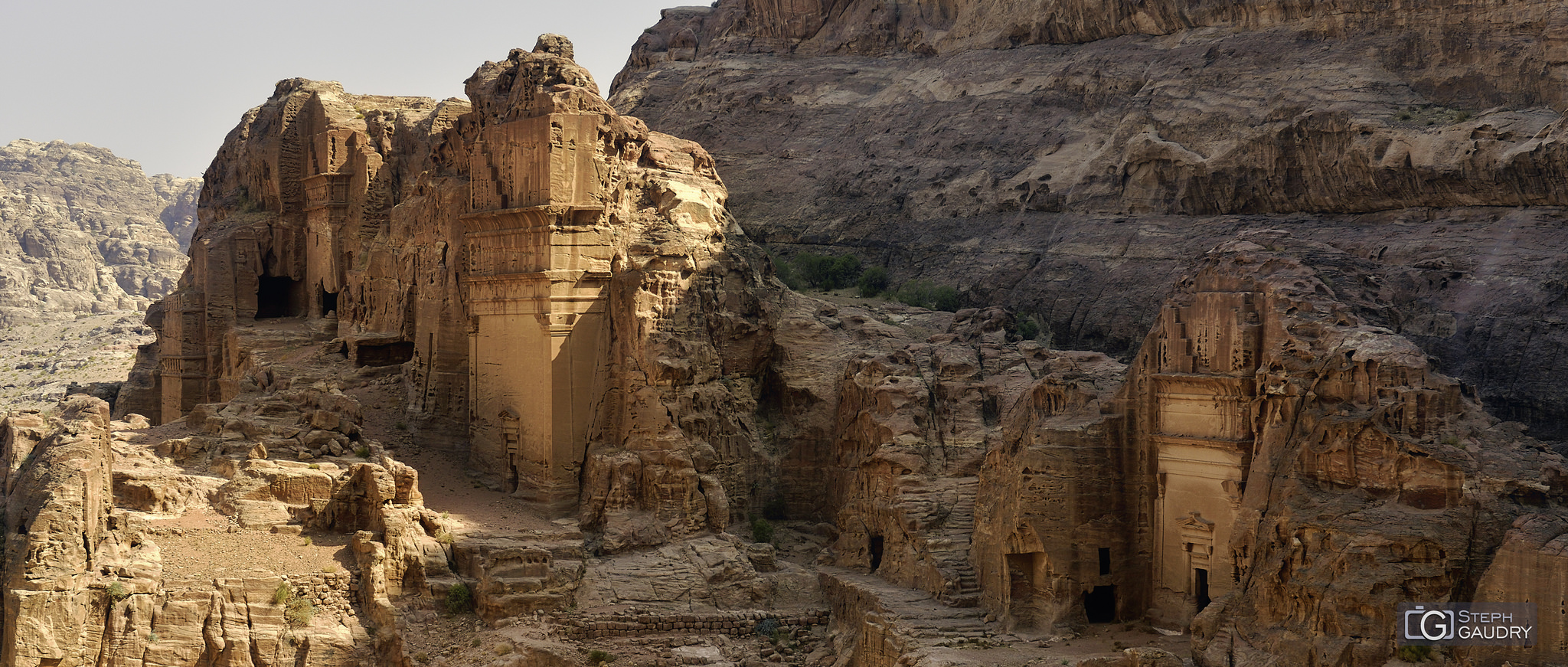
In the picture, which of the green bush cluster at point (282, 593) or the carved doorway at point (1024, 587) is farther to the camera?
the carved doorway at point (1024, 587)

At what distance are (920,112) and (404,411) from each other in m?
24.6

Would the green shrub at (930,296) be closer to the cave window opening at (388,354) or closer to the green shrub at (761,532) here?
the green shrub at (761,532)

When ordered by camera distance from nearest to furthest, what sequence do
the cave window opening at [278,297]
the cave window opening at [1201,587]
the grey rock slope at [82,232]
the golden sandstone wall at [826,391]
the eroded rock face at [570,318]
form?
the golden sandstone wall at [826,391]
the cave window opening at [1201,587]
the eroded rock face at [570,318]
the cave window opening at [278,297]
the grey rock slope at [82,232]

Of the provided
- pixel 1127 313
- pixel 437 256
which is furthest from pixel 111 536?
pixel 1127 313

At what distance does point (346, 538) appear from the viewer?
30.2 meters

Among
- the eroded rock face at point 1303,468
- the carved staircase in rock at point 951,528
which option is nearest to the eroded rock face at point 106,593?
the carved staircase in rock at point 951,528

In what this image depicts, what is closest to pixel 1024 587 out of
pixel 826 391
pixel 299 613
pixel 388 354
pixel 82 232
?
pixel 826 391

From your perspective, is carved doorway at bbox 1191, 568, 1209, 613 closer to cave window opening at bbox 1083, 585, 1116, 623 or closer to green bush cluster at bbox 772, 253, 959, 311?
cave window opening at bbox 1083, 585, 1116, 623

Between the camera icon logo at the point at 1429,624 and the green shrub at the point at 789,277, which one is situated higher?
the green shrub at the point at 789,277

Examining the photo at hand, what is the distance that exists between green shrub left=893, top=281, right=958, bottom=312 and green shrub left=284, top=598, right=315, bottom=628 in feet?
68.5

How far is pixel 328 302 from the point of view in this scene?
47.4 m

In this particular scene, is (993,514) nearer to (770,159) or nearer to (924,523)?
(924,523)

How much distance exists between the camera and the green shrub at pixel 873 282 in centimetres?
4741

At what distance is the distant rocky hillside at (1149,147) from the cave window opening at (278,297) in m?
15.3
